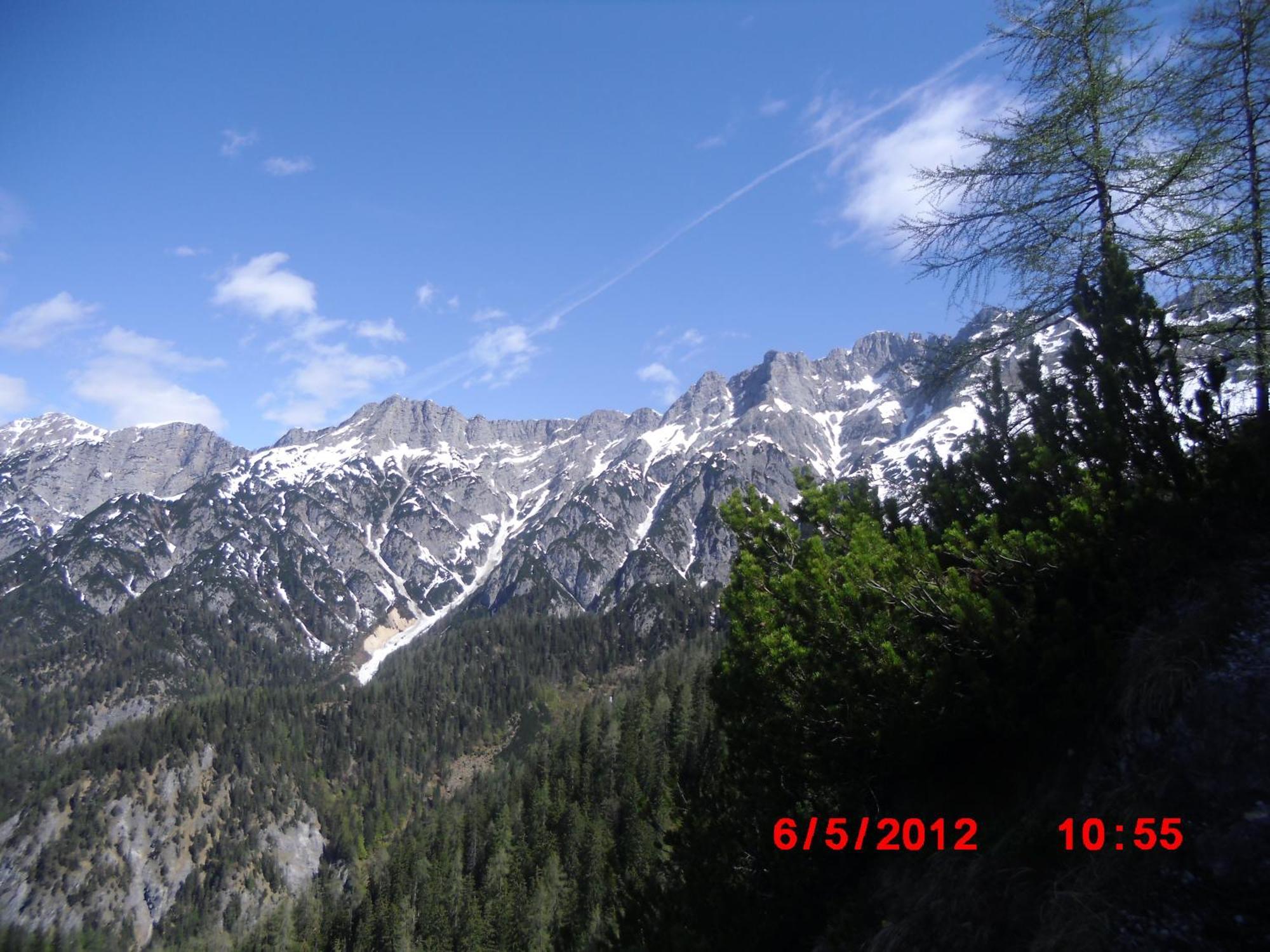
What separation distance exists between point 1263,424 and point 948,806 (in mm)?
6517

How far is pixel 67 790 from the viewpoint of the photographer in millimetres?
142875

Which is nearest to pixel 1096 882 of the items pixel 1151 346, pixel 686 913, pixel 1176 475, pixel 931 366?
pixel 1176 475

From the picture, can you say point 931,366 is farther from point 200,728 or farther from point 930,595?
point 200,728
